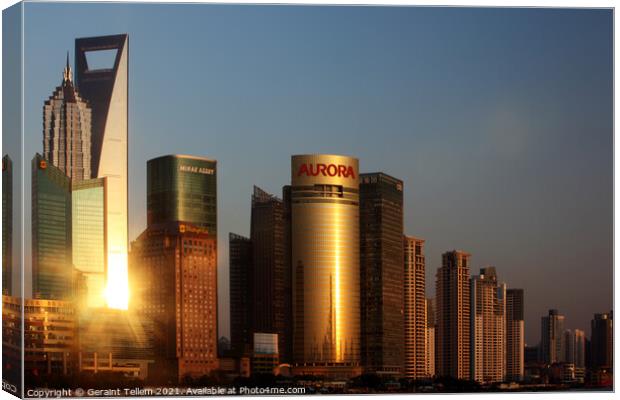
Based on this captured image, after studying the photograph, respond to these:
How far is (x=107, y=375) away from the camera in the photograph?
21453 mm

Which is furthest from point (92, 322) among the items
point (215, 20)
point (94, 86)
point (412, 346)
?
point (412, 346)

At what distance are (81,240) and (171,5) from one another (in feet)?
13.7

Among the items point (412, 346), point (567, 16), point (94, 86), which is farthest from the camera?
point (412, 346)

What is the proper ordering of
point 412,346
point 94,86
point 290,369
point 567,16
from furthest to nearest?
point 412,346 → point 290,369 → point 94,86 → point 567,16

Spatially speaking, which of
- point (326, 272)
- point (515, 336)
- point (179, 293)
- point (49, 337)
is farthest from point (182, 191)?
point (49, 337)

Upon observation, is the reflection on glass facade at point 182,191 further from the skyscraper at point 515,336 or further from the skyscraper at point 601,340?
the skyscraper at point 601,340

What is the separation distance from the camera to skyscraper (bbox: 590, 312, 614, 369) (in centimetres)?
2090

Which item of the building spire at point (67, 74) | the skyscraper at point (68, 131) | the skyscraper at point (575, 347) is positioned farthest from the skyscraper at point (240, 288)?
the building spire at point (67, 74)

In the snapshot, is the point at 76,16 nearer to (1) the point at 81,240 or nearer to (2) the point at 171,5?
(2) the point at 171,5

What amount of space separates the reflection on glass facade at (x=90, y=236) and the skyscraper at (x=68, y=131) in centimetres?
39

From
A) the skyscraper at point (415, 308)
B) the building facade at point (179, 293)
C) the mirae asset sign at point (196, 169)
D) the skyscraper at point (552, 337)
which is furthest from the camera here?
the skyscraper at point (415, 308)

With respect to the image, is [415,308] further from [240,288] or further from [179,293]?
[179,293]

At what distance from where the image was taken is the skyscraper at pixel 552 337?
2676cm

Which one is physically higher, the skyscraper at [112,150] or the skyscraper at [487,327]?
the skyscraper at [112,150]
